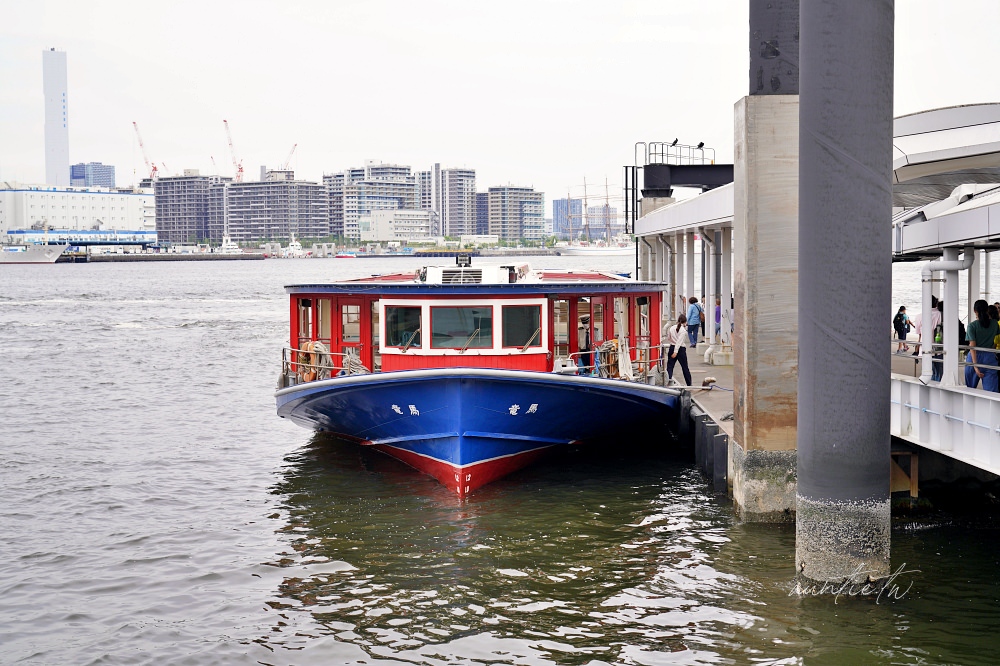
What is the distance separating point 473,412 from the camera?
→ 60.9 ft

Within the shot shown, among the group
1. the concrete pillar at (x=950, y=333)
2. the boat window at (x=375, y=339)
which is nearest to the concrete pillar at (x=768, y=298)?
the concrete pillar at (x=950, y=333)

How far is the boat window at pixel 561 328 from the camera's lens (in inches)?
→ 857

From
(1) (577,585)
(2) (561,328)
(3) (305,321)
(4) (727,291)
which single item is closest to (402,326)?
(2) (561,328)

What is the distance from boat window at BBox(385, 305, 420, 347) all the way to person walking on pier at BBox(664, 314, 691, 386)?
6169mm

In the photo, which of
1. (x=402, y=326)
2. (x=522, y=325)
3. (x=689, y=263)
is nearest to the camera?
(x=522, y=325)

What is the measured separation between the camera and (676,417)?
22.9 metres

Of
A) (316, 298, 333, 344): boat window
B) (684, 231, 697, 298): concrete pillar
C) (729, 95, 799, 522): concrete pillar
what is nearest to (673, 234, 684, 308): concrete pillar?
(684, 231, 697, 298): concrete pillar

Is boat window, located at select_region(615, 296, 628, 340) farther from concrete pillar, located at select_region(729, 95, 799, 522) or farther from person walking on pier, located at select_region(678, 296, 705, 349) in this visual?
person walking on pier, located at select_region(678, 296, 705, 349)

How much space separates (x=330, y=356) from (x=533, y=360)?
5.07 m

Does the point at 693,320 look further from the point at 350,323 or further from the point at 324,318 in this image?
the point at 324,318

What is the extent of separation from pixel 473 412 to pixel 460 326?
1.87 metres

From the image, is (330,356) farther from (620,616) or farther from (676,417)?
(620,616)

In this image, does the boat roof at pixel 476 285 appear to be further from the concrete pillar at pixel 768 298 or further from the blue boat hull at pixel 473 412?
the concrete pillar at pixel 768 298

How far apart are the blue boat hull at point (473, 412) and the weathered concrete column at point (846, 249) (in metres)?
7.09
